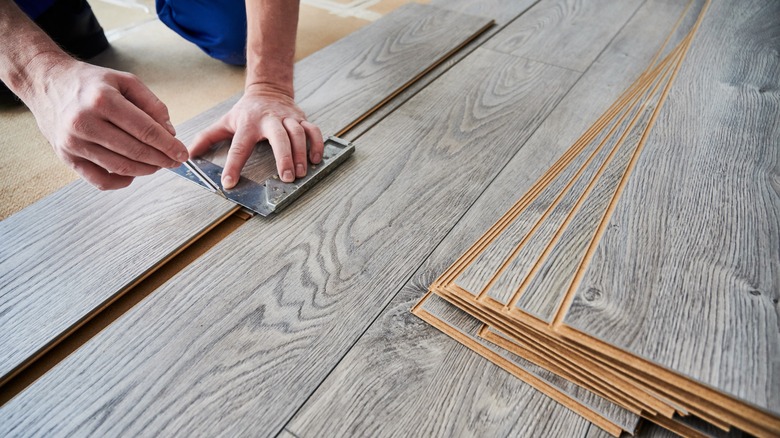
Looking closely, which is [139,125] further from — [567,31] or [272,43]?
[567,31]

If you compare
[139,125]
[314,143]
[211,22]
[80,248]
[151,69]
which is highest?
[139,125]

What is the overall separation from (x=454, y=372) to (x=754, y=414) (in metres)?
0.36

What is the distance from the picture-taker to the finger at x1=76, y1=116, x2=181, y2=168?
771mm

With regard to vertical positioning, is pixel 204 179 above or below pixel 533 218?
below

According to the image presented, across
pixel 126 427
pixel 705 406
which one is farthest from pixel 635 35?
pixel 126 427

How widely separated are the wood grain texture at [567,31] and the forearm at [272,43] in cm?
71

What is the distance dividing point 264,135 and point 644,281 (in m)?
0.81

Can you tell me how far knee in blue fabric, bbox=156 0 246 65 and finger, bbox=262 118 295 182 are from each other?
1237mm

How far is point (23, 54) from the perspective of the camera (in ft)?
2.97

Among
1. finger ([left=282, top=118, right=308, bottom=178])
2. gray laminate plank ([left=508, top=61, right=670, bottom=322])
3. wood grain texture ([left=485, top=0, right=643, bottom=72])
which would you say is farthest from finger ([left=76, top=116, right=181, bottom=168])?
wood grain texture ([left=485, top=0, right=643, bottom=72])

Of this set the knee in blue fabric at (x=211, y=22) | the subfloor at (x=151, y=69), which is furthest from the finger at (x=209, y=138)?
the knee in blue fabric at (x=211, y=22)

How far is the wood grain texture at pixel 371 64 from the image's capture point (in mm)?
1217

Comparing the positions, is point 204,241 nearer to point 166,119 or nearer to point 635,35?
point 166,119

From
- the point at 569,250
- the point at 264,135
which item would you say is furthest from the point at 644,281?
the point at 264,135
